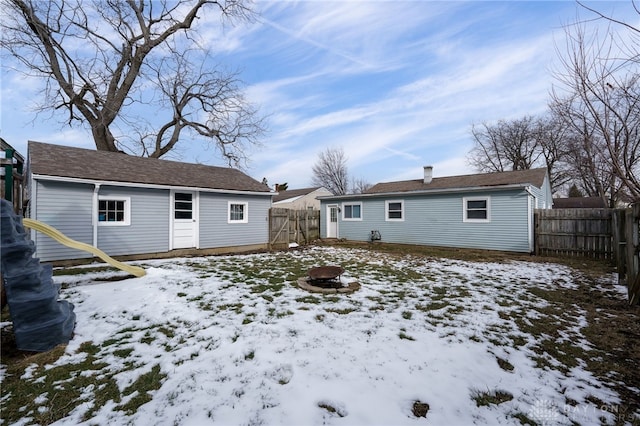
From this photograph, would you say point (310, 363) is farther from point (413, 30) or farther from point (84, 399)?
Answer: point (413, 30)

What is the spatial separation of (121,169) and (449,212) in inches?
546

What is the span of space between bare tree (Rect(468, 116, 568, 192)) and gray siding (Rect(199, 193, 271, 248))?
30460 mm

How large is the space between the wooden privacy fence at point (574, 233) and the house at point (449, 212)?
42 centimetres

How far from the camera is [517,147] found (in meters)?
33.5

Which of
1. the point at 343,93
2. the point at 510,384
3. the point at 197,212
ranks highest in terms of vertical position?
the point at 343,93

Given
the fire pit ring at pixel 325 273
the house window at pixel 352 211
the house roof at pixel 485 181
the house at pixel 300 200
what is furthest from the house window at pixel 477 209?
the house at pixel 300 200

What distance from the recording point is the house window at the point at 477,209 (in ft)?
41.4

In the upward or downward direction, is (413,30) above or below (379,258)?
above

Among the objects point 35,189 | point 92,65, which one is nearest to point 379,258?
point 35,189

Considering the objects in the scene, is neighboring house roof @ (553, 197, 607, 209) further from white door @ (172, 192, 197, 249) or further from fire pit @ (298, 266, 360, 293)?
white door @ (172, 192, 197, 249)

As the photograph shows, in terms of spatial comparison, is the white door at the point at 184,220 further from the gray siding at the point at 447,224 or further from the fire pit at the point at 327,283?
the gray siding at the point at 447,224

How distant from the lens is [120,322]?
170 inches

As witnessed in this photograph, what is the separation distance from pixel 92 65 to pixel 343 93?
514 inches

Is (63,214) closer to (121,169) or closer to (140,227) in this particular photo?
(140,227)
